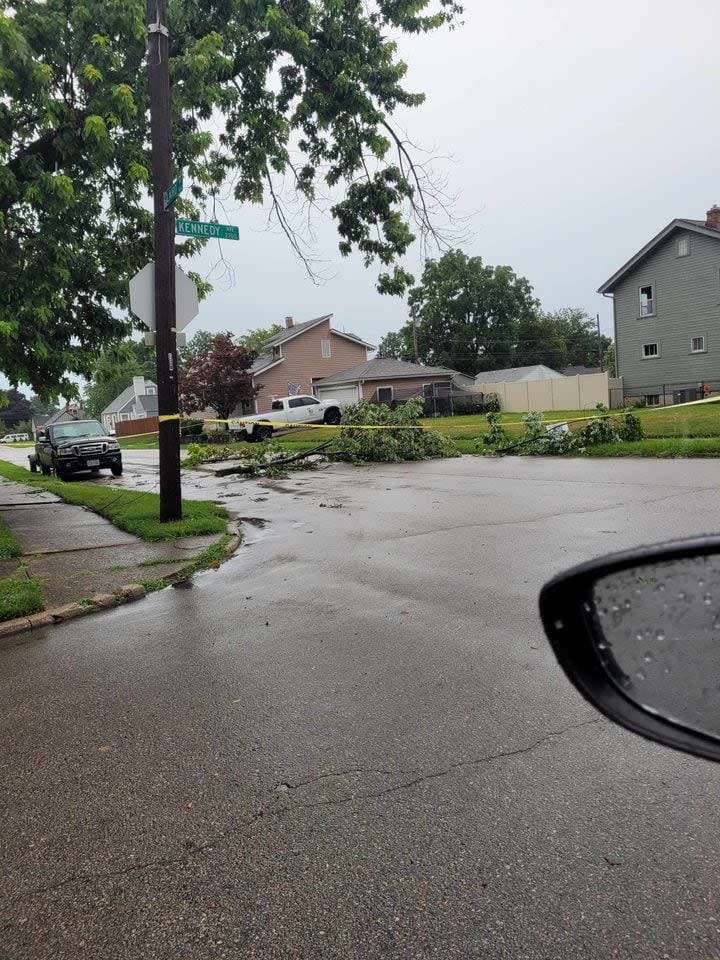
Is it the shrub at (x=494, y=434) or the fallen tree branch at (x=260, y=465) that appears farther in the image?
the shrub at (x=494, y=434)

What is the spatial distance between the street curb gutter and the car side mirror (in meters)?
5.84

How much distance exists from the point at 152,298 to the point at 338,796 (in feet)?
28.0

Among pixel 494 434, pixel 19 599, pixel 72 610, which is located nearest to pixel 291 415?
pixel 494 434

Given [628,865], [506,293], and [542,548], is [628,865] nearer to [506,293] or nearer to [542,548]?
[542,548]

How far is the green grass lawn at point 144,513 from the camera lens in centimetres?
1007

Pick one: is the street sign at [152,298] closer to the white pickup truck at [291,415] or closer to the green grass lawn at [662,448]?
the green grass lawn at [662,448]

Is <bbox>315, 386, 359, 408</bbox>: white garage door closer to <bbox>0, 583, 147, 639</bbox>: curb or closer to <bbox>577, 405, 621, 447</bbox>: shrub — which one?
<bbox>577, 405, 621, 447</bbox>: shrub

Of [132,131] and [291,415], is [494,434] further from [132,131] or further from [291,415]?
[291,415]

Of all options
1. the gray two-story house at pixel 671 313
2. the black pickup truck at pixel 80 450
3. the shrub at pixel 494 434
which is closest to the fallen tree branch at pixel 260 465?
the black pickup truck at pixel 80 450

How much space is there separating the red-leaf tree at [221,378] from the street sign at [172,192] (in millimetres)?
37086

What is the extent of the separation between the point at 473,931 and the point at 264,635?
133 inches

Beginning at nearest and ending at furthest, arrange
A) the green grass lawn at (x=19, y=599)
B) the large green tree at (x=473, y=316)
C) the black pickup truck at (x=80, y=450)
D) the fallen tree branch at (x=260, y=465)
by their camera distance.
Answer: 1. the green grass lawn at (x=19, y=599)
2. the fallen tree branch at (x=260, y=465)
3. the black pickup truck at (x=80, y=450)
4. the large green tree at (x=473, y=316)

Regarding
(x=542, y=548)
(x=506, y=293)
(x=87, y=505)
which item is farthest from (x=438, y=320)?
(x=542, y=548)

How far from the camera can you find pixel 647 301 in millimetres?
37188
